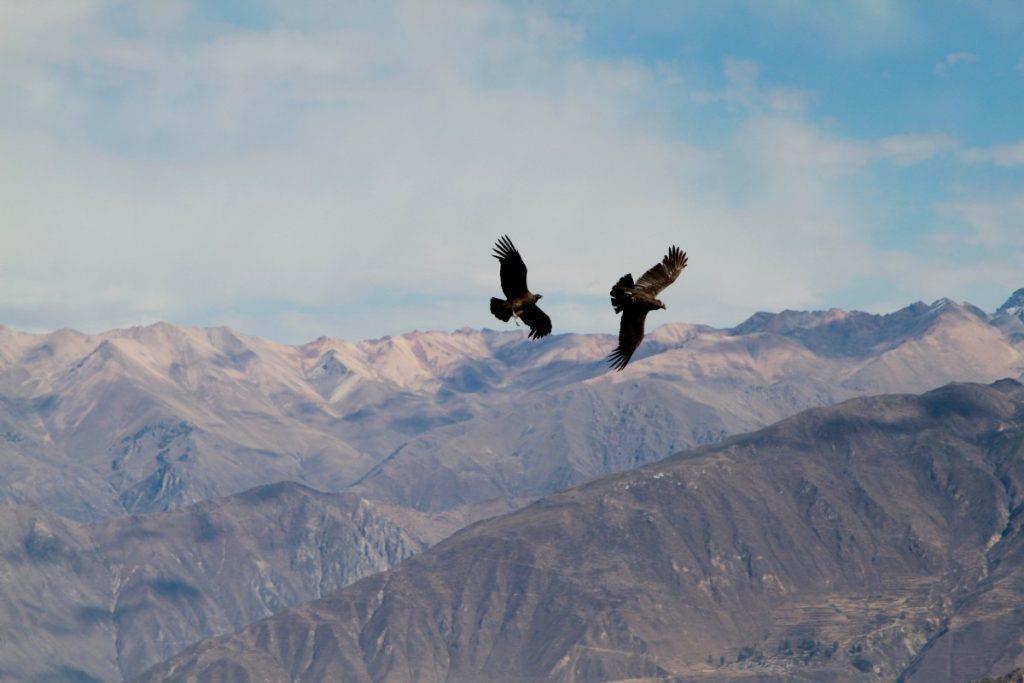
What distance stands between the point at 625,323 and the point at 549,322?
3296 mm

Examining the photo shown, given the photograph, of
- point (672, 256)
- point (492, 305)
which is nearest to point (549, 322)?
point (492, 305)

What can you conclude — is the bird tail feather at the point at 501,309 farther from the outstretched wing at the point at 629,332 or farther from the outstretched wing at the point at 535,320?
the outstretched wing at the point at 629,332

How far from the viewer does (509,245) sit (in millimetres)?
52312

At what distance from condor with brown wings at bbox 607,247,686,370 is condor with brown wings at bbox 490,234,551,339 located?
8.88 ft

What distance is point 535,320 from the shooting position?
2067 inches

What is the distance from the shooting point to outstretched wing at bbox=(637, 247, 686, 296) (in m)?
54.5

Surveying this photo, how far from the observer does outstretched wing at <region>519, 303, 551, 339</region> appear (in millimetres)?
52281

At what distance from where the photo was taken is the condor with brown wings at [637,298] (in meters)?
53.2

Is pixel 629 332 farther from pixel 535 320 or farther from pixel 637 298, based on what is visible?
pixel 535 320

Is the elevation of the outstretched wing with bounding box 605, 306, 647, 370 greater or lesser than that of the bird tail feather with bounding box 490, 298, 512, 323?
lesser

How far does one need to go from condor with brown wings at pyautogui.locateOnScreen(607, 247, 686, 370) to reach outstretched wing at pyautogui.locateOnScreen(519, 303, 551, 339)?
252 centimetres

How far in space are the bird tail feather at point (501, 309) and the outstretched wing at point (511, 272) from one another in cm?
27

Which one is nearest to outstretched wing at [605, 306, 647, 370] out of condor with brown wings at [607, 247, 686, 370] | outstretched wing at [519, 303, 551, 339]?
condor with brown wings at [607, 247, 686, 370]

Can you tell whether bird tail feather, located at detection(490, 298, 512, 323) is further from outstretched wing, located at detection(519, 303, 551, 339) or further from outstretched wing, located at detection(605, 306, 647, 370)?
outstretched wing, located at detection(605, 306, 647, 370)
